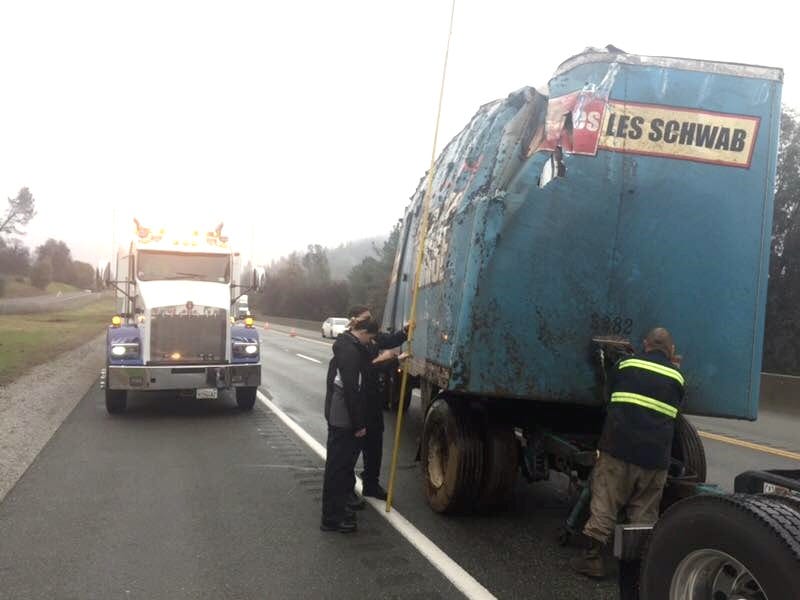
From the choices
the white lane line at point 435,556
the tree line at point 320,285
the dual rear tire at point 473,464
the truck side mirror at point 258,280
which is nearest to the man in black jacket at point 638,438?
the white lane line at point 435,556

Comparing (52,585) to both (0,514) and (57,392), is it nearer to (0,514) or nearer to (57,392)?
(0,514)

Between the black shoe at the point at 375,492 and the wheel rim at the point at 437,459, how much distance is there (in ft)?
1.66

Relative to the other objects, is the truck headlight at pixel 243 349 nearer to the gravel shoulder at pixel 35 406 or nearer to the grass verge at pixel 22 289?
the gravel shoulder at pixel 35 406

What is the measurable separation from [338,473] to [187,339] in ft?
18.0

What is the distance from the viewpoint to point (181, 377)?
385 inches

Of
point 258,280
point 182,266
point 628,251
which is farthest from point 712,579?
point 182,266

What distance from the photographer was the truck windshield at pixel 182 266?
1051cm

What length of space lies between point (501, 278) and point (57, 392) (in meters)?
10.5

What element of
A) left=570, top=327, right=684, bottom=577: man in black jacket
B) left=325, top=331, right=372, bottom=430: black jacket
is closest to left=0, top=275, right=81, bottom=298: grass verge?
left=325, top=331, right=372, bottom=430: black jacket

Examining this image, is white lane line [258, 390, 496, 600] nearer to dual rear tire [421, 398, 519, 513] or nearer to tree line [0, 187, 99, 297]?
dual rear tire [421, 398, 519, 513]

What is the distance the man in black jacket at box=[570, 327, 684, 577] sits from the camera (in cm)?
392

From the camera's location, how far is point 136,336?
32.1 feet

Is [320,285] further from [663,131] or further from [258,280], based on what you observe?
[663,131]

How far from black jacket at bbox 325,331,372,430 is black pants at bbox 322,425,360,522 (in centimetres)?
11
